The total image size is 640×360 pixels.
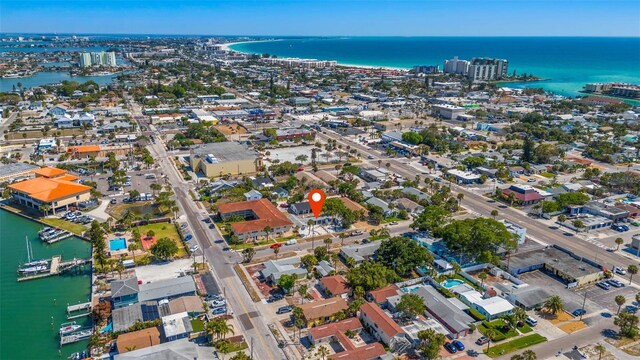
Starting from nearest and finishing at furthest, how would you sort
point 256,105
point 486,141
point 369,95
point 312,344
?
point 312,344, point 486,141, point 256,105, point 369,95

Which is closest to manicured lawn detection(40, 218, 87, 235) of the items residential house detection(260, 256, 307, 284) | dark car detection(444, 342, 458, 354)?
residential house detection(260, 256, 307, 284)

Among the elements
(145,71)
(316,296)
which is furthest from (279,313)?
(145,71)

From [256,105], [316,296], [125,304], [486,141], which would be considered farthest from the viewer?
[256,105]

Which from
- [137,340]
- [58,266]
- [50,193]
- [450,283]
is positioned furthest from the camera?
[50,193]

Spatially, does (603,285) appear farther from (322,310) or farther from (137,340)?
(137,340)

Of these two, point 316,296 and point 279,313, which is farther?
point 316,296

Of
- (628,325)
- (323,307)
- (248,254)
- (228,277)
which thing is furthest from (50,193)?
(628,325)

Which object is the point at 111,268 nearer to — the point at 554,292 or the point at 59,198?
the point at 59,198

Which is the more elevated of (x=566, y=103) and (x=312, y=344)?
(x=566, y=103)
